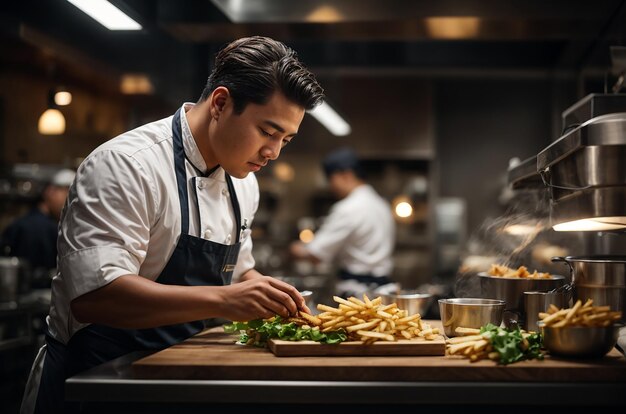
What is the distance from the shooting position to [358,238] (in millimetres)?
5059

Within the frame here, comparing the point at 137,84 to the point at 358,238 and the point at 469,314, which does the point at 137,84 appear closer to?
the point at 358,238

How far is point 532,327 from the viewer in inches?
87.3

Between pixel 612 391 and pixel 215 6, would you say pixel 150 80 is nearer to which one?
pixel 215 6

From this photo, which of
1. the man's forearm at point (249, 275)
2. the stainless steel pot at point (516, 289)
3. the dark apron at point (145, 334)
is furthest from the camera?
the man's forearm at point (249, 275)

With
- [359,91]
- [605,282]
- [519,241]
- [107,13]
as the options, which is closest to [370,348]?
[605,282]

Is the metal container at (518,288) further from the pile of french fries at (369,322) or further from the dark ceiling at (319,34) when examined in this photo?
the dark ceiling at (319,34)

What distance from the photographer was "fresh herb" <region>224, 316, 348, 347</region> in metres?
1.90

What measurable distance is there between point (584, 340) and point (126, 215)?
128cm

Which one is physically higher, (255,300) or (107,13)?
(107,13)

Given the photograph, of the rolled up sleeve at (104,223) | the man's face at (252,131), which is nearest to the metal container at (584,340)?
the man's face at (252,131)

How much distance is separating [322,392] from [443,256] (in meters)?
5.98

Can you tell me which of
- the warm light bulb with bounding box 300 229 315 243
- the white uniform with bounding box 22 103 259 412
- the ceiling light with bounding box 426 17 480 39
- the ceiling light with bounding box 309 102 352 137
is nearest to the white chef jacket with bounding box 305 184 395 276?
the ceiling light with bounding box 309 102 352 137

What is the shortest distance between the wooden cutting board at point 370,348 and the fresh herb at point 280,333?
0.03 metres

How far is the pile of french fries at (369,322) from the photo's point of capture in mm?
1909
